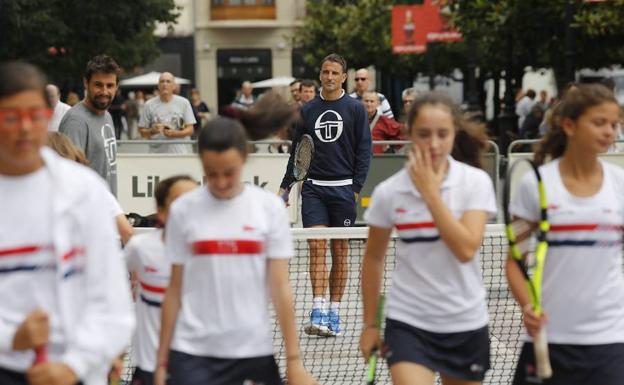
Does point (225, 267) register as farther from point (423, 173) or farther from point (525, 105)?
point (525, 105)

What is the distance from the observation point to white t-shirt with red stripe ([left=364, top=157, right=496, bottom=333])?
5.64 m

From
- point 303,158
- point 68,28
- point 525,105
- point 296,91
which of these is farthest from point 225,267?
point 525,105

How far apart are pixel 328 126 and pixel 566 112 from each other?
15.0 ft

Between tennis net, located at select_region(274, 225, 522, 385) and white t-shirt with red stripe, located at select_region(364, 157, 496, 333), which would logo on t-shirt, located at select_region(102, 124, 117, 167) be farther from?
white t-shirt with red stripe, located at select_region(364, 157, 496, 333)

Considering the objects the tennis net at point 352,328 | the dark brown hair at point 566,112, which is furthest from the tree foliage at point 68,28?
the dark brown hair at point 566,112

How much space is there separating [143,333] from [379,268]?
0.99 metres

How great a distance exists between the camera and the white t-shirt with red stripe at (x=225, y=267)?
5285 mm

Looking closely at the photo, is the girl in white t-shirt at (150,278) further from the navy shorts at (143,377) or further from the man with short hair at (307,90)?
the man with short hair at (307,90)

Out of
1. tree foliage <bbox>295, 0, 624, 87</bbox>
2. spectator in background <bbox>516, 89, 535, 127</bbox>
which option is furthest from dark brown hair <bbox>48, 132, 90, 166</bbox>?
spectator in background <bbox>516, 89, 535, 127</bbox>

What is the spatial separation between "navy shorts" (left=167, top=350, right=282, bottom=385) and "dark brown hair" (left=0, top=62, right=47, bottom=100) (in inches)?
55.8

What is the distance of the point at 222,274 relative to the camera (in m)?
5.27

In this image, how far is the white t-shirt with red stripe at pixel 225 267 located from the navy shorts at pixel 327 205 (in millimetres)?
4881

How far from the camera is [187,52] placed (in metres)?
68.0

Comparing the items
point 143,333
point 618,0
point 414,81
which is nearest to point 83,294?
point 143,333
